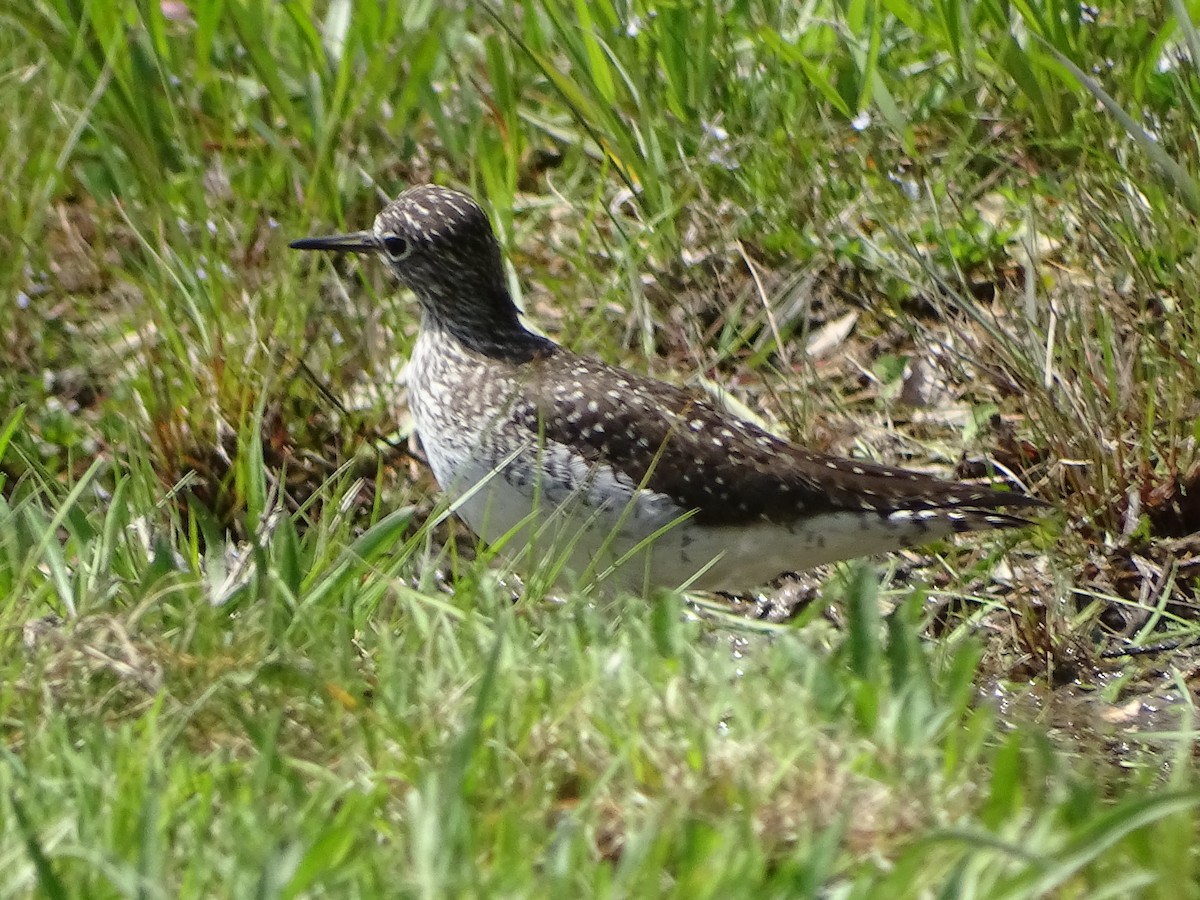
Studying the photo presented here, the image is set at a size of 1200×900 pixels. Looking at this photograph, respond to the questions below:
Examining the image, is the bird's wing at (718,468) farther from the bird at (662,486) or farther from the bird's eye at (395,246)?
the bird's eye at (395,246)

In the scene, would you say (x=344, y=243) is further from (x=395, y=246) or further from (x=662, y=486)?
(x=662, y=486)

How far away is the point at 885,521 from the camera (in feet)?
16.2

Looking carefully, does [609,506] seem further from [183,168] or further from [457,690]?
[183,168]

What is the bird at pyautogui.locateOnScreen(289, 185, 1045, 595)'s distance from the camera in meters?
4.88

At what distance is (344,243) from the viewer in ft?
18.6

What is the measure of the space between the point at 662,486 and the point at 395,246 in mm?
1331

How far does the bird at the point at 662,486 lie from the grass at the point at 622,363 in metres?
0.26

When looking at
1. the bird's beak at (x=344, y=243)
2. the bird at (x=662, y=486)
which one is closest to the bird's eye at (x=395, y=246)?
the bird's beak at (x=344, y=243)

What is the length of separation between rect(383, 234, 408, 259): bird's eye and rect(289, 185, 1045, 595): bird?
0.58 meters

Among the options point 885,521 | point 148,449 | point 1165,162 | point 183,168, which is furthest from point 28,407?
point 1165,162

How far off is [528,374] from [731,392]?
125 cm

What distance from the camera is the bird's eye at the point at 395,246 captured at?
18.6 feet

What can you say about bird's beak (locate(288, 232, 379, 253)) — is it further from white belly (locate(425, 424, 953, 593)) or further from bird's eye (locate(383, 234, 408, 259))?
white belly (locate(425, 424, 953, 593))

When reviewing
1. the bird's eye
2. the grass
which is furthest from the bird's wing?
the bird's eye
